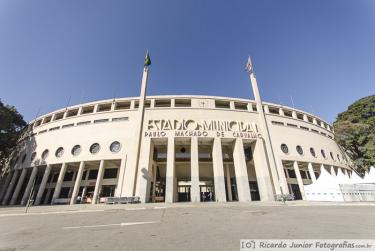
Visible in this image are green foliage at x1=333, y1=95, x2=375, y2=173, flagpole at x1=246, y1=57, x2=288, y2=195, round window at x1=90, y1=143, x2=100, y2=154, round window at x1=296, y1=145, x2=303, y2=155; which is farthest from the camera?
round window at x1=296, y1=145, x2=303, y2=155

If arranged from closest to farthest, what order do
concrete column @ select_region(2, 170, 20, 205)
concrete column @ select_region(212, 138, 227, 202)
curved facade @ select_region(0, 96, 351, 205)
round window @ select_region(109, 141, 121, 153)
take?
1. concrete column @ select_region(212, 138, 227, 202)
2. curved facade @ select_region(0, 96, 351, 205)
3. round window @ select_region(109, 141, 121, 153)
4. concrete column @ select_region(2, 170, 20, 205)

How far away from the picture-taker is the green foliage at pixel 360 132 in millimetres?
30972

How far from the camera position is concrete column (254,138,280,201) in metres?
24.8

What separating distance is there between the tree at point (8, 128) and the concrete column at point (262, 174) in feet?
138

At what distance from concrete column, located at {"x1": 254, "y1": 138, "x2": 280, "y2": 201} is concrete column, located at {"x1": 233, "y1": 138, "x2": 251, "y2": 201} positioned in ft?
8.14

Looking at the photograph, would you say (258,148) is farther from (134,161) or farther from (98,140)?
(98,140)

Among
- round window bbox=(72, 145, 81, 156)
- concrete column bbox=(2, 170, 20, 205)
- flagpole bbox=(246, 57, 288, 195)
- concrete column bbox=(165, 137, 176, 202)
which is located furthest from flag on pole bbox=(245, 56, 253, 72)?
concrete column bbox=(2, 170, 20, 205)

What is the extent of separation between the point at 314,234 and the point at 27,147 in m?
44.6

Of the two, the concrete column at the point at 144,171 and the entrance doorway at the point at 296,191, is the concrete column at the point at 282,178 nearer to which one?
the entrance doorway at the point at 296,191

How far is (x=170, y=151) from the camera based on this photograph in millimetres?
25797

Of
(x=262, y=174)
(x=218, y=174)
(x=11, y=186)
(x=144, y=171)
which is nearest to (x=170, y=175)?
(x=144, y=171)

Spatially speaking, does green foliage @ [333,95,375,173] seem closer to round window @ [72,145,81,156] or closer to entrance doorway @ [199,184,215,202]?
entrance doorway @ [199,184,215,202]

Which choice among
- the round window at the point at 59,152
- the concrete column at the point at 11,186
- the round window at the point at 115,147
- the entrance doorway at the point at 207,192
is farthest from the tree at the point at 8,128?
the entrance doorway at the point at 207,192

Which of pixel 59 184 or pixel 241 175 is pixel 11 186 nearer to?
pixel 59 184
